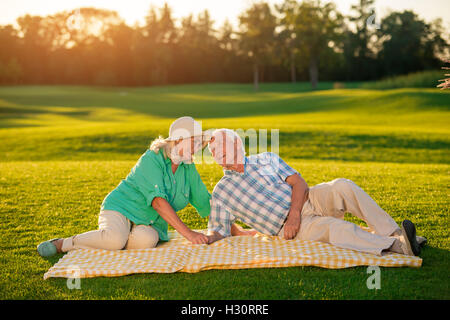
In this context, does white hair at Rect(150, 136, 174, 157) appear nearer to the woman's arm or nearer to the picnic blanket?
the woman's arm

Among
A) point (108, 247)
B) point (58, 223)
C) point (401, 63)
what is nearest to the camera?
point (108, 247)

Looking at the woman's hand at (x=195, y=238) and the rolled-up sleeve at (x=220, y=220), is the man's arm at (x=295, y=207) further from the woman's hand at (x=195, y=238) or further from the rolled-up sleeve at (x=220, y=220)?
the woman's hand at (x=195, y=238)

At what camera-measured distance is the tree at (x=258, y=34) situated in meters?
56.7

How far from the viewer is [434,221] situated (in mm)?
5508

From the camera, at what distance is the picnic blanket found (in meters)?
3.95

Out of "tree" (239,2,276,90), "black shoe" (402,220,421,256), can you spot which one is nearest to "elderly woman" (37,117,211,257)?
"black shoe" (402,220,421,256)

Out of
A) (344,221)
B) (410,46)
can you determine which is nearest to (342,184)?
(344,221)

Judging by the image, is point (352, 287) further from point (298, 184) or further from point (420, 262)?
point (298, 184)

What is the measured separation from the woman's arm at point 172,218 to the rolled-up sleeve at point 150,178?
0.19 feet

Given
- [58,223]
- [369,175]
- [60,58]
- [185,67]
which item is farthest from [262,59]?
[58,223]

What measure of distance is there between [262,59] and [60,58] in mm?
26537

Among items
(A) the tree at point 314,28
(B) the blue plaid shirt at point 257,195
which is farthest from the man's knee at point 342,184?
(A) the tree at point 314,28

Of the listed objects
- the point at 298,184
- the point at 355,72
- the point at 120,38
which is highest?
the point at 120,38

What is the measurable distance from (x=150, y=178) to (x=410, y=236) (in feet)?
8.26
